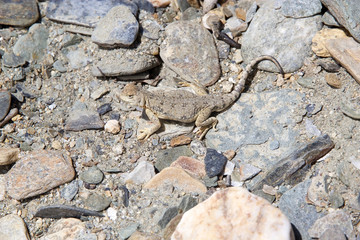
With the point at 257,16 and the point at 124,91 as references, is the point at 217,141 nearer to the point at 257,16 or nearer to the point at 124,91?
the point at 124,91

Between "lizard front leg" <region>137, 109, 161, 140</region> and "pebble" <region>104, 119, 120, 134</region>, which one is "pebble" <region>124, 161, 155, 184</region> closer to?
"lizard front leg" <region>137, 109, 161, 140</region>

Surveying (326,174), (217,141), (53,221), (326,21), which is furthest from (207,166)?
(326,21)

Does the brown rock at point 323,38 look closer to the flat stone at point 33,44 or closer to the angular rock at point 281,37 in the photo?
the angular rock at point 281,37

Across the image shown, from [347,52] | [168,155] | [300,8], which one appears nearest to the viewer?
[347,52]

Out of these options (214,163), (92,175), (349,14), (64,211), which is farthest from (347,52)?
(64,211)

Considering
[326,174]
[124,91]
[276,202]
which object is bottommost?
[276,202]

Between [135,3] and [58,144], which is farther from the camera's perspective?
[135,3]

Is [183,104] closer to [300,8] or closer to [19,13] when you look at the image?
[300,8]
